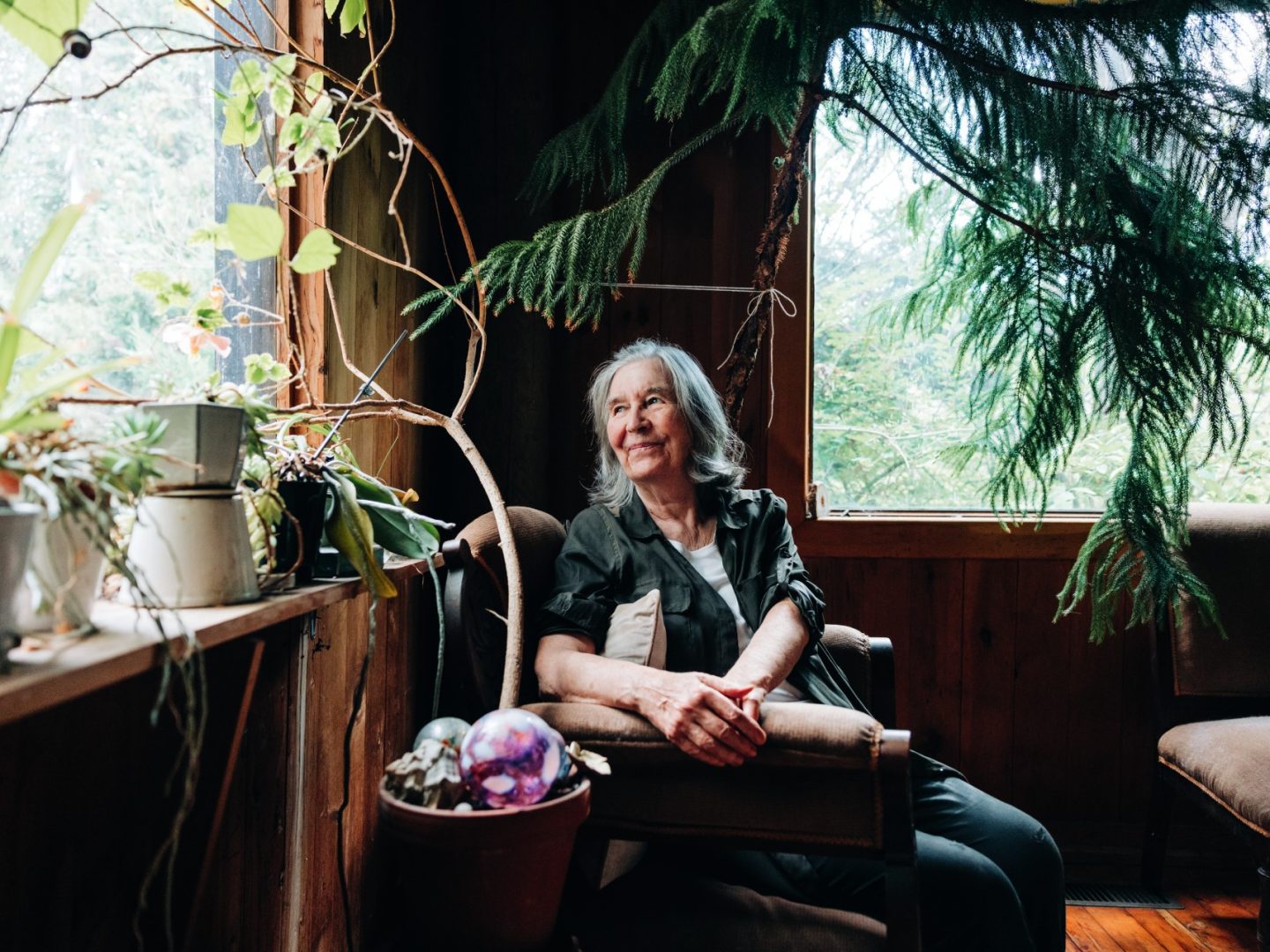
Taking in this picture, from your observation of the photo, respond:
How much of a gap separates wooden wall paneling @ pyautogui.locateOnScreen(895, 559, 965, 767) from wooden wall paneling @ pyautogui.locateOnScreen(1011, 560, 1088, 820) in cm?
15

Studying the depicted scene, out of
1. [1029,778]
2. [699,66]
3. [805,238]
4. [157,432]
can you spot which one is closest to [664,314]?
[805,238]

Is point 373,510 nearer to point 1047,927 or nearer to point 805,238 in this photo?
point 1047,927

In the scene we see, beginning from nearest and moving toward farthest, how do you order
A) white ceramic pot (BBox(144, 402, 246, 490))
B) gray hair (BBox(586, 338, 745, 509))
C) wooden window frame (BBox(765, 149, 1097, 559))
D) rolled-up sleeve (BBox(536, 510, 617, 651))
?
white ceramic pot (BBox(144, 402, 246, 490)), rolled-up sleeve (BBox(536, 510, 617, 651)), gray hair (BBox(586, 338, 745, 509)), wooden window frame (BBox(765, 149, 1097, 559))

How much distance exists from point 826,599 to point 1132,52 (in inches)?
52.3

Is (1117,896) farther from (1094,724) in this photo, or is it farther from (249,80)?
(249,80)

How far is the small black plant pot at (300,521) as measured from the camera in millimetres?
1010

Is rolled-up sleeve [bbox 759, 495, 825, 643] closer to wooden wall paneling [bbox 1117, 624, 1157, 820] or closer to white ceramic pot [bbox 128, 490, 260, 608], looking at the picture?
white ceramic pot [bbox 128, 490, 260, 608]

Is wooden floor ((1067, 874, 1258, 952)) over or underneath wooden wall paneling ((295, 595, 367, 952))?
underneath

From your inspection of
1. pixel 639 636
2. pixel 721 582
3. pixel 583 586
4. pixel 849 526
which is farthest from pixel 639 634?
pixel 849 526

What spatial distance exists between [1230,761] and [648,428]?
1313mm

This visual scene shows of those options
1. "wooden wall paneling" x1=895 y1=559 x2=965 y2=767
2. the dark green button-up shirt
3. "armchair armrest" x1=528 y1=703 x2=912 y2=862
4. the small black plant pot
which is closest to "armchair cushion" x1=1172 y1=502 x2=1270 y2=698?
"wooden wall paneling" x1=895 y1=559 x2=965 y2=767

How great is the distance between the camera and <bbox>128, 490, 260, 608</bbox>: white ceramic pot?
0.85 meters

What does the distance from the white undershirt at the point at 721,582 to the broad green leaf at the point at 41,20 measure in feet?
3.91

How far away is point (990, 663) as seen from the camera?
7.88 feet
